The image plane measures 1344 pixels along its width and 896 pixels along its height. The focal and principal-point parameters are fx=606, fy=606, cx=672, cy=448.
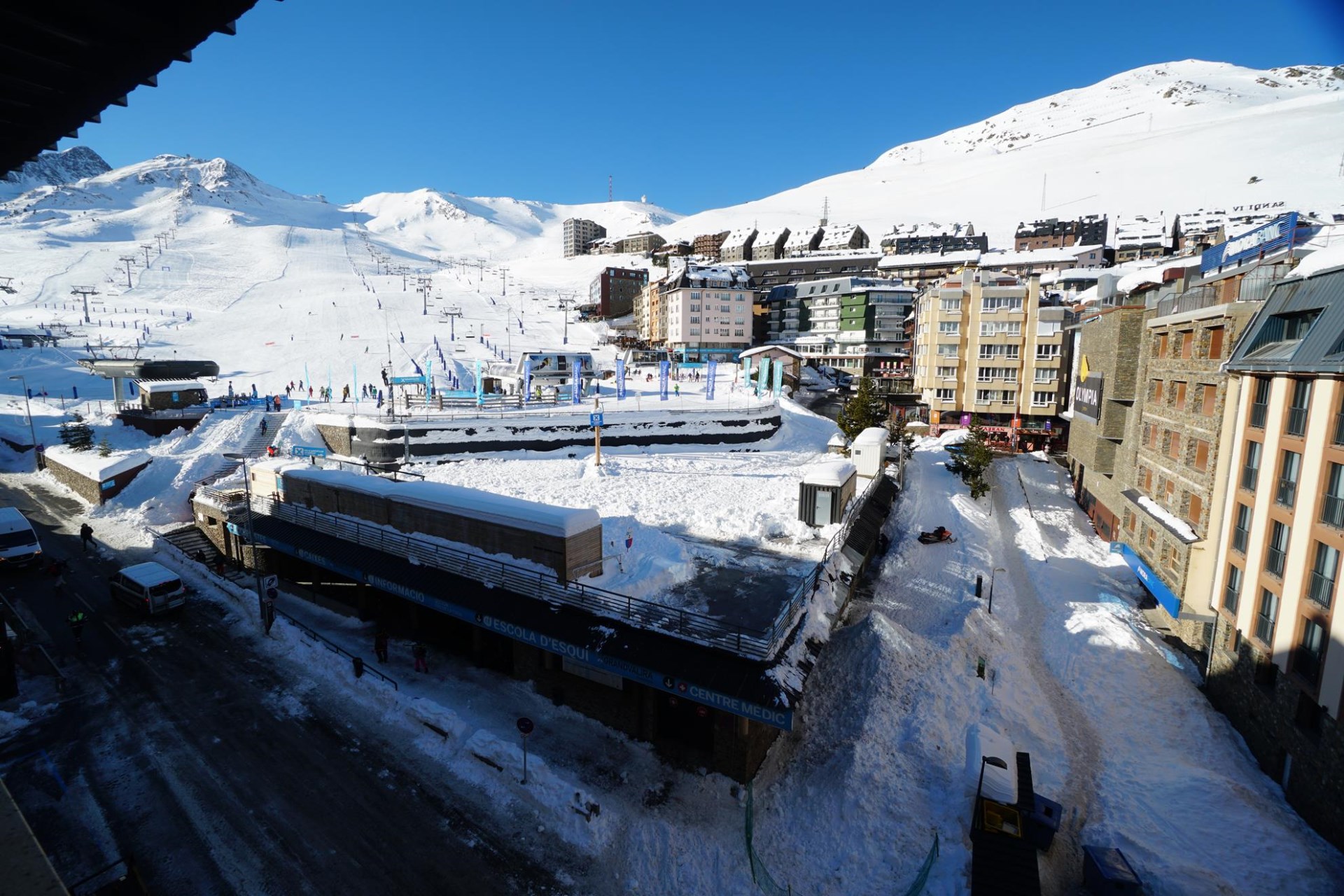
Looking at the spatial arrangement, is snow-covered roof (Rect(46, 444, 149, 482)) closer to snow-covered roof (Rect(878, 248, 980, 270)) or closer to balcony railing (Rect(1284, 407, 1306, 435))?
balcony railing (Rect(1284, 407, 1306, 435))

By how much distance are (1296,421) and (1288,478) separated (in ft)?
4.99

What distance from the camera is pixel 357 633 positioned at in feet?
65.3

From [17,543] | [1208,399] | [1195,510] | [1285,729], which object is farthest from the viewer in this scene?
[17,543]

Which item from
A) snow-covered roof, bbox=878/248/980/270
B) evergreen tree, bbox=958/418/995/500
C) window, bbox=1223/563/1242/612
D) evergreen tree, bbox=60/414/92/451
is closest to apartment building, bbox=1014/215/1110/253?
snow-covered roof, bbox=878/248/980/270

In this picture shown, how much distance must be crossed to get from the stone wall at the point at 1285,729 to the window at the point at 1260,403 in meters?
6.05

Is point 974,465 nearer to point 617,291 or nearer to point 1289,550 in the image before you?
point 1289,550

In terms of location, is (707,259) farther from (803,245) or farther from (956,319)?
(956,319)

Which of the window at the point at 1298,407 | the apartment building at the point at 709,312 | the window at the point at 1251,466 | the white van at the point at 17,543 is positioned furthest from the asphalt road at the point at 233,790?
the apartment building at the point at 709,312

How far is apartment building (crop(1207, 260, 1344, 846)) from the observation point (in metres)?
14.0

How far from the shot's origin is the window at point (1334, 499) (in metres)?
13.9

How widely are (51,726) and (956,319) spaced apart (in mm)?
59997

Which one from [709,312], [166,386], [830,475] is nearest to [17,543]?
[166,386]

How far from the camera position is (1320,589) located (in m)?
14.3

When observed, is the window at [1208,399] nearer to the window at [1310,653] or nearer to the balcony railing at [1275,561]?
the balcony railing at [1275,561]
